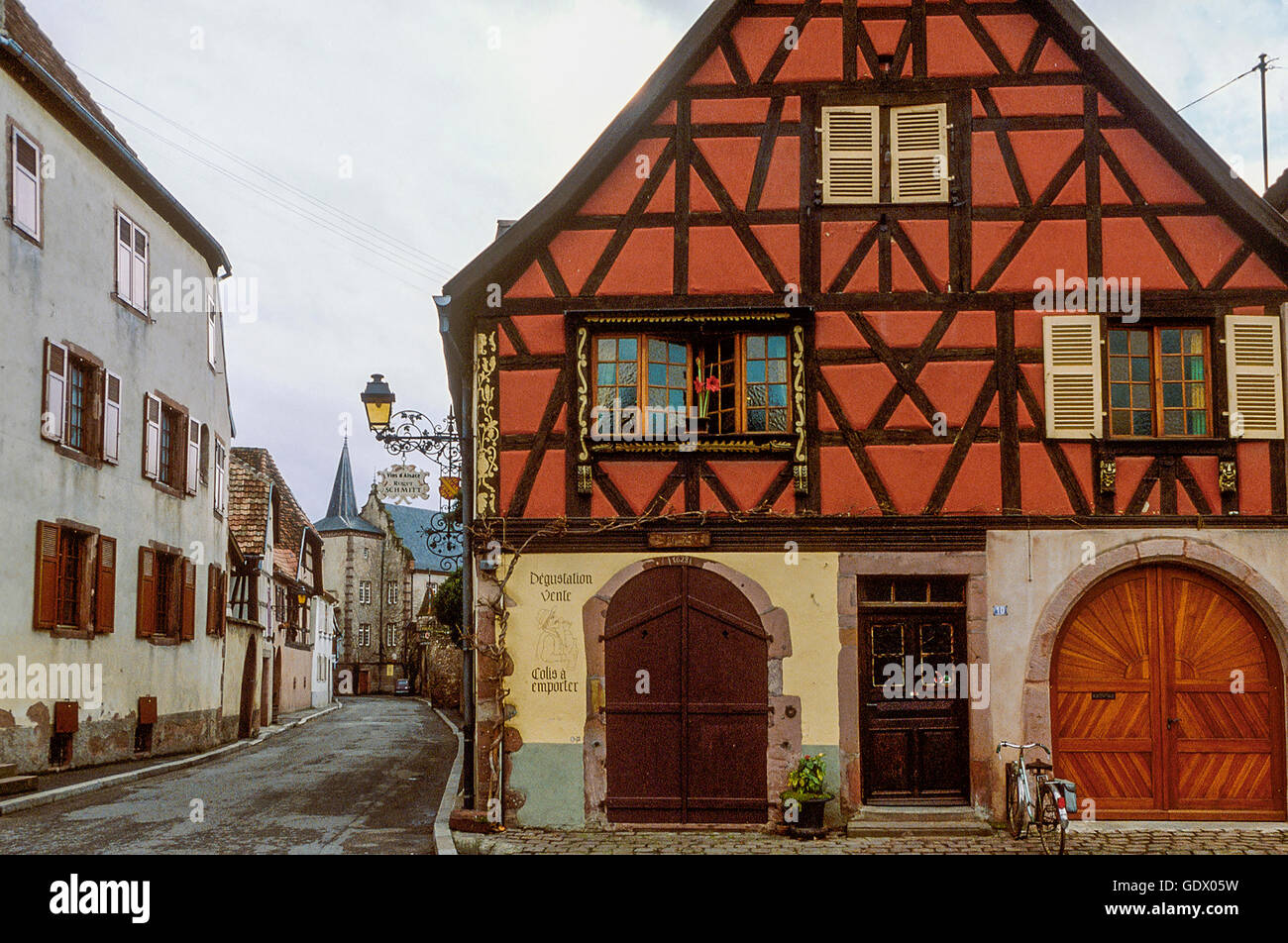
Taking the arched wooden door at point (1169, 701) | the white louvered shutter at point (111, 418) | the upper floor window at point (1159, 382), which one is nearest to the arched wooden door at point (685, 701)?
the arched wooden door at point (1169, 701)

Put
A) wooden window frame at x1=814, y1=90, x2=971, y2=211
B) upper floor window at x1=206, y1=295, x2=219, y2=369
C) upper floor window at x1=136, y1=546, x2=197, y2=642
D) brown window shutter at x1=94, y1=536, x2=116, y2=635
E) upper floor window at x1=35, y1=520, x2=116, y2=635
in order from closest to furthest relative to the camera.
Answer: wooden window frame at x1=814, y1=90, x2=971, y2=211 → upper floor window at x1=35, y1=520, x2=116, y2=635 → brown window shutter at x1=94, y1=536, x2=116, y2=635 → upper floor window at x1=136, y1=546, x2=197, y2=642 → upper floor window at x1=206, y1=295, x2=219, y2=369

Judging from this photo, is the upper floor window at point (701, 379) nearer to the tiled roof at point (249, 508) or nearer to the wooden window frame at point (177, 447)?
the wooden window frame at point (177, 447)

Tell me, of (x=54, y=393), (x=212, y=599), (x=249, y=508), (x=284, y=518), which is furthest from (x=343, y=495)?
(x=54, y=393)

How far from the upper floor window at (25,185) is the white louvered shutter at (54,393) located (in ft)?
5.35

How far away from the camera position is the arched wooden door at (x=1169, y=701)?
43.3 feet

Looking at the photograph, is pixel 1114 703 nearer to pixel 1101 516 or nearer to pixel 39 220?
pixel 1101 516

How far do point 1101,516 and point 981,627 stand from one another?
64.5 inches

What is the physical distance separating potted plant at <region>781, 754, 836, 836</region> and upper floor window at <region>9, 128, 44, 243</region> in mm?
12772

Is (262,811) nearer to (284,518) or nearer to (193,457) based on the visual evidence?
(193,457)

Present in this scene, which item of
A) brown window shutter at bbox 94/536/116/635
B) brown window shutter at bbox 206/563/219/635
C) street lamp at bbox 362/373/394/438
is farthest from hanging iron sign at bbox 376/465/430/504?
brown window shutter at bbox 206/563/219/635

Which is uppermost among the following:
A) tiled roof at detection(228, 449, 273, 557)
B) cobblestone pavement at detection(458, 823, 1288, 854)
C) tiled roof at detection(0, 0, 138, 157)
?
tiled roof at detection(0, 0, 138, 157)

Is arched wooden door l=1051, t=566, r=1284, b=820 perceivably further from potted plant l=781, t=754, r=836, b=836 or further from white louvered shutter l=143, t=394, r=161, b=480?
white louvered shutter l=143, t=394, r=161, b=480

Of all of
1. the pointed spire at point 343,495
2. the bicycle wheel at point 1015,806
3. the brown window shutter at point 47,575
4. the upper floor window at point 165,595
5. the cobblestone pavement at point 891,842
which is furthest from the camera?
the pointed spire at point 343,495

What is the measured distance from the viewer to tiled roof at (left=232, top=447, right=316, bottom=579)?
145 feet
